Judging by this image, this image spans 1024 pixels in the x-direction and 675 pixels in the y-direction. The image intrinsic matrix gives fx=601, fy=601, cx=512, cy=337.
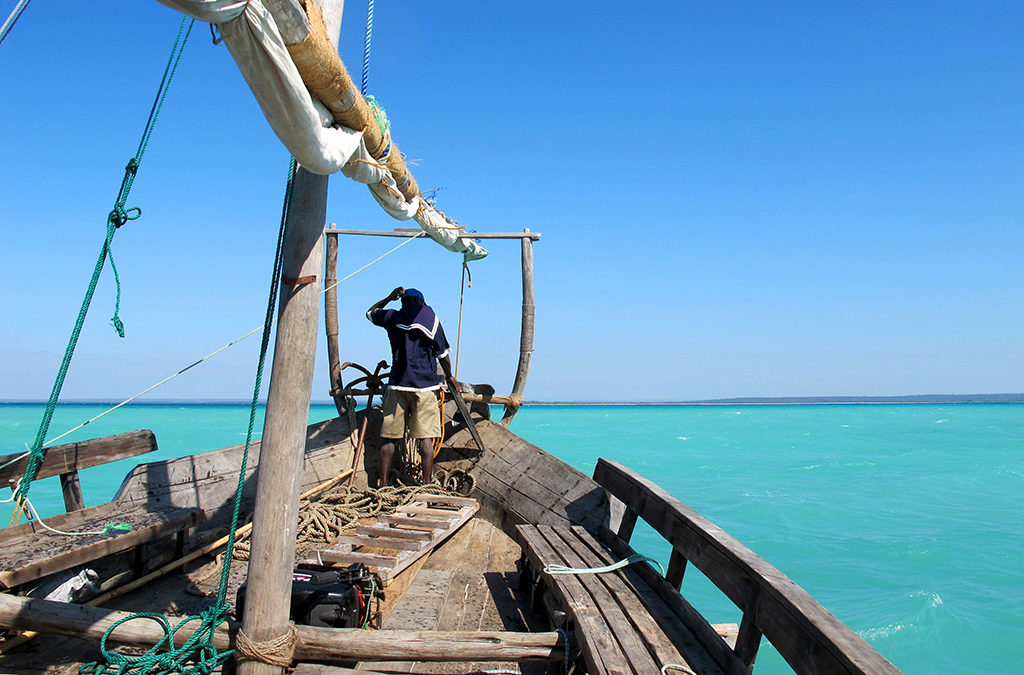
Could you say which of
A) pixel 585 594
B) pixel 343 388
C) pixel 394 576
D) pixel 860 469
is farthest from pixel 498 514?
pixel 860 469

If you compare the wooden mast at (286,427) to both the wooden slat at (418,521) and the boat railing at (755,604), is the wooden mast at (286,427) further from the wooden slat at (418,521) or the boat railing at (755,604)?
the wooden slat at (418,521)

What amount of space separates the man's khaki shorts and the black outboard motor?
2471 mm

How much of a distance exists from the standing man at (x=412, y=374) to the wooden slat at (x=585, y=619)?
87.3 inches

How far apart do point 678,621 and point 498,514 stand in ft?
8.91

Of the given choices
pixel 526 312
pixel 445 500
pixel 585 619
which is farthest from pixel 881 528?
pixel 585 619

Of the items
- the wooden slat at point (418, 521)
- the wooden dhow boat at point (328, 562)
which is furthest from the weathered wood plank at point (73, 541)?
the wooden slat at point (418, 521)

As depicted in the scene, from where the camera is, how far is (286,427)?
2123 mm

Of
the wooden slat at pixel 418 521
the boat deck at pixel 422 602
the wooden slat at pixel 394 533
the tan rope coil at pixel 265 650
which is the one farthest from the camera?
the wooden slat at pixel 418 521

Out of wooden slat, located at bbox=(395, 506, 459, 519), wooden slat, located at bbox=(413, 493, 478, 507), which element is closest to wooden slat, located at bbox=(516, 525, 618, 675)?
wooden slat, located at bbox=(395, 506, 459, 519)

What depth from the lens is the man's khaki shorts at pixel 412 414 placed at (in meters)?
5.30

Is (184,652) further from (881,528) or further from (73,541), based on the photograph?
(881,528)

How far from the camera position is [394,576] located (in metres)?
3.52

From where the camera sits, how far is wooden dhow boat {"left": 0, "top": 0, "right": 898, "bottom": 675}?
1947mm

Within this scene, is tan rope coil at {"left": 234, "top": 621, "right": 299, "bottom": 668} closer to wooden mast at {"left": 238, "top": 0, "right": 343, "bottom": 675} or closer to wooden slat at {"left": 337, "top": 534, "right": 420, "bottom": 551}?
wooden mast at {"left": 238, "top": 0, "right": 343, "bottom": 675}
